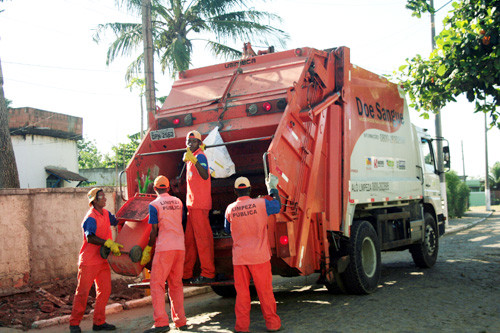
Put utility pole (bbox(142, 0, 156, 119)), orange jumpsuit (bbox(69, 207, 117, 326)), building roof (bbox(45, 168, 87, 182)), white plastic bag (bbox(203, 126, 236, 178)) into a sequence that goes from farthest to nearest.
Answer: building roof (bbox(45, 168, 87, 182)) → utility pole (bbox(142, 0, 156, 119)) → white plastic bag (bbox(203, 126, 236, 178)) → orange jumpsuit (bbox(69, 207, 117, 326))

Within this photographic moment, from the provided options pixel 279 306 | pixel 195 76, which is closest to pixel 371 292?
pixel 279 306

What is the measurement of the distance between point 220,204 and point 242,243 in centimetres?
→ 153

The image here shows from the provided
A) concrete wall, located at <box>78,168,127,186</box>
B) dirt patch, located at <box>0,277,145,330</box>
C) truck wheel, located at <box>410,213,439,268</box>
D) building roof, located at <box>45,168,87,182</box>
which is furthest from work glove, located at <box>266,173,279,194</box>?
concrete wall, located at <box>78,168,127,186</box>

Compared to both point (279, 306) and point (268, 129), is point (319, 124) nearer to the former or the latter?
point (268, 129)

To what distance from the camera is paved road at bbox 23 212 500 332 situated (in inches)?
205

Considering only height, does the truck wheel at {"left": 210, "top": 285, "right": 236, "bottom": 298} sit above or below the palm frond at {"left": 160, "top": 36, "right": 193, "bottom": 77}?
below

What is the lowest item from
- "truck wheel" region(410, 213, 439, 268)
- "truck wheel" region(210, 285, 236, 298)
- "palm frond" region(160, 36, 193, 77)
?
"truck wheel" region(210, 285, 236, 298)

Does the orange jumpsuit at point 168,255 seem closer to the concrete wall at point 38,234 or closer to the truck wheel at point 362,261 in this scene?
the truck wheel at point 362,261

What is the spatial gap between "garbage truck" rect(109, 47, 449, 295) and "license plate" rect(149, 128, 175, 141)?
1cm

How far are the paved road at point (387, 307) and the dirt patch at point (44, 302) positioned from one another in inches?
16.4

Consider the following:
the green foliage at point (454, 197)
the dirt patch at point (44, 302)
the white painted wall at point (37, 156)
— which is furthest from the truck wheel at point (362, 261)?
the green foliage at point (454, 197)

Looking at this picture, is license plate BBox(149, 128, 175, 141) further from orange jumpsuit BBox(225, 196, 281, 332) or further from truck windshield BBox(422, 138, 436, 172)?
truck windshield BBox(422, 138, 436, 172)

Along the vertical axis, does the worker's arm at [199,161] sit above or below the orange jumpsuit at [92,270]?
above

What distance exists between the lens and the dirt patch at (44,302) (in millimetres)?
6348
